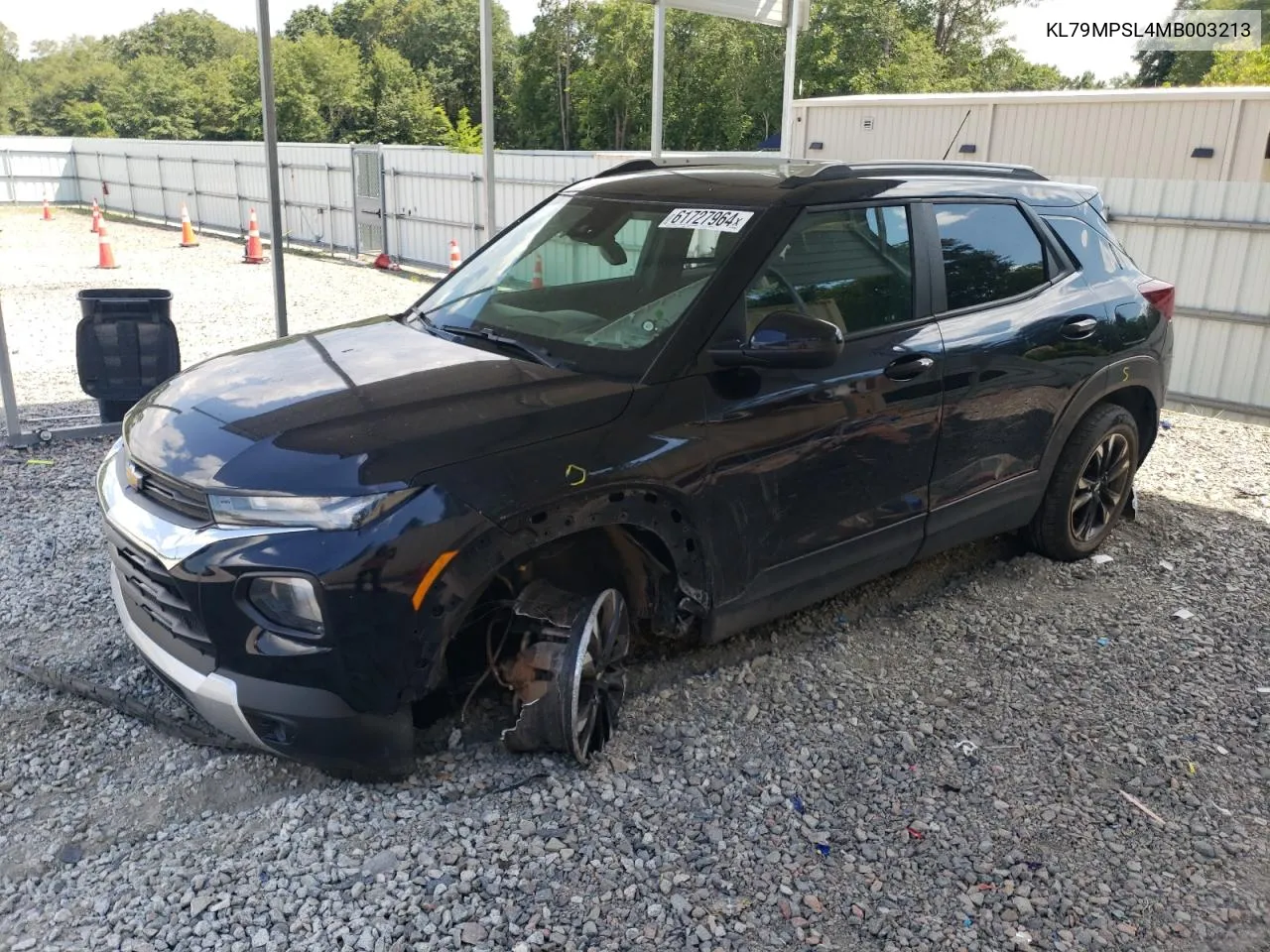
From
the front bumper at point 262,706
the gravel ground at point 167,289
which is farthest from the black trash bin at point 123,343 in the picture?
the front bumper at point 262,706

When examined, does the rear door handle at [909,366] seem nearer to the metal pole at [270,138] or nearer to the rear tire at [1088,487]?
the rear tire at [1088,487]

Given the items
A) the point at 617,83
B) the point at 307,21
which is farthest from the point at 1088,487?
the point at 307,21

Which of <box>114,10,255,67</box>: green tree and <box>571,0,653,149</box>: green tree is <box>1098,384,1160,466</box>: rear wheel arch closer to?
<box>571,0,653,149</box>: green tree

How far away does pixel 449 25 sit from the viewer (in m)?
72.2

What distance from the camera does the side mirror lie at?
3537 mm

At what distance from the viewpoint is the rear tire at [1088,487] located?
5.21 m

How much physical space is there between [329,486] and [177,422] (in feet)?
2.53

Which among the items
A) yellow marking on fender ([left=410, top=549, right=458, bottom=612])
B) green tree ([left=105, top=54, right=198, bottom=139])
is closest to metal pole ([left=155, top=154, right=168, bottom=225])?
yellow marking on fender ([left=410, top=549, right=458, bottom=612])

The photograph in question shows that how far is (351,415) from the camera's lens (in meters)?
3.24

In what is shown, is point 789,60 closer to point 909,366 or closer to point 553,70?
point 909,366

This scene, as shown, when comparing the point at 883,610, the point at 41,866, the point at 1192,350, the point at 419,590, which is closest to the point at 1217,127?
the point at 1192,350

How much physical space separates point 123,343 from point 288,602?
15.8ft

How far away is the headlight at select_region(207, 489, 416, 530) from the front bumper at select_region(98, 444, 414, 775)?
31 mm

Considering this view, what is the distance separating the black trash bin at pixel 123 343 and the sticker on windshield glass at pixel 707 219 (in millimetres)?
4302
